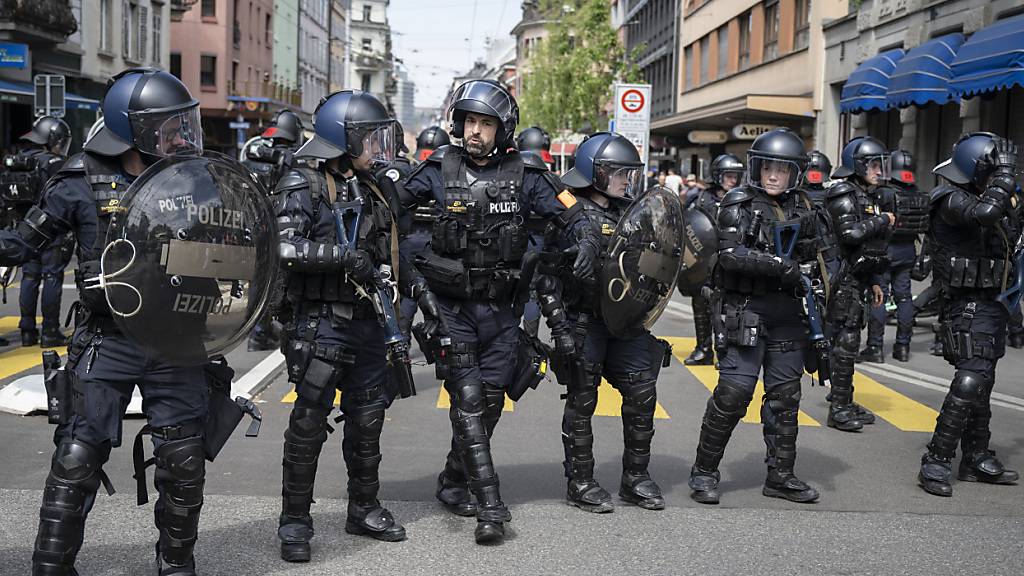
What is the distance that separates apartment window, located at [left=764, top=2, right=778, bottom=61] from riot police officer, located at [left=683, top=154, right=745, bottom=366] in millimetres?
22301

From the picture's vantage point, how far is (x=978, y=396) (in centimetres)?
660

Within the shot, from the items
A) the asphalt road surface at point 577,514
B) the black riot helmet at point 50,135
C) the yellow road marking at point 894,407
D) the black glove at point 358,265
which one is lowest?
the asphalt road surface at point 577,514

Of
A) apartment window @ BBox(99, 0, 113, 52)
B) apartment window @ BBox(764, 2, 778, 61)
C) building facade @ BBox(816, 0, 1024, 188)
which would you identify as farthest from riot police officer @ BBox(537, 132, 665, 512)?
apartment window @ BBox(99, 0, 113, 52)

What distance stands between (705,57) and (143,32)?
1974 cm

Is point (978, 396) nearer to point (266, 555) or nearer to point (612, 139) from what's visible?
point (612, 139)

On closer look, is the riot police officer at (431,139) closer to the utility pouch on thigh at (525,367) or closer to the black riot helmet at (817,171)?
the black riot helmet at (817,171)

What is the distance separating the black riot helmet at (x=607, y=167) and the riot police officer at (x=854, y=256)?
201 cm

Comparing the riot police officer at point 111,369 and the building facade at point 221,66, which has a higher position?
the building facade at point 221,66

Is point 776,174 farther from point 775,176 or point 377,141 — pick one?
point 377,141

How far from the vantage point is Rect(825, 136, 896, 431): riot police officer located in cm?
817

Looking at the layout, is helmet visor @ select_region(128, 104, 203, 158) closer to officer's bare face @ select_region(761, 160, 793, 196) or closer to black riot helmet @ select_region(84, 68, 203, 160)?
black riot helmet @ select_region(84, 68, 203, 160)

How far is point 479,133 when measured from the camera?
5539mm

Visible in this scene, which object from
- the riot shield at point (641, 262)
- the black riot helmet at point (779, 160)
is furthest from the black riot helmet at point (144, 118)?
the black riot helmet at point (779, 160)

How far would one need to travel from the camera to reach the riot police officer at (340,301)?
196 inches
